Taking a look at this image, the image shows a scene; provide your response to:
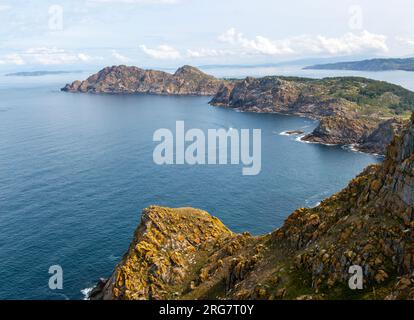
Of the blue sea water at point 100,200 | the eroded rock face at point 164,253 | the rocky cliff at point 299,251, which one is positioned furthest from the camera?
the blue sea water at point 100,200

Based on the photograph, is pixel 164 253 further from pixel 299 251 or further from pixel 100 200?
pixel 100 200

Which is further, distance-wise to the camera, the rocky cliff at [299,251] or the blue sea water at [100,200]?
the blue sea water at [100,200]

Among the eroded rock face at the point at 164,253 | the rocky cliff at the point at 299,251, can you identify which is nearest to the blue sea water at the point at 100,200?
the eroded rock face at the point at 164,253

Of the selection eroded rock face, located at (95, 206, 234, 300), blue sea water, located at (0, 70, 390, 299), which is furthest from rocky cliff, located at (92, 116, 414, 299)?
blue sea water, located at (0, 70, 390, 299)

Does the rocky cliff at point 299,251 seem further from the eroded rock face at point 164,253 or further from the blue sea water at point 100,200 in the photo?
the blue sea water at point 100,200

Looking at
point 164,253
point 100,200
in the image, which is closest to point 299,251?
point 164,253

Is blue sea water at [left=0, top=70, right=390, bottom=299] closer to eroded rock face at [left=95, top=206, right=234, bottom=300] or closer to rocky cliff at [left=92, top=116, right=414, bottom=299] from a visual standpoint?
eroded rock face at [left=95, top=206, right=234, bottom=300]
